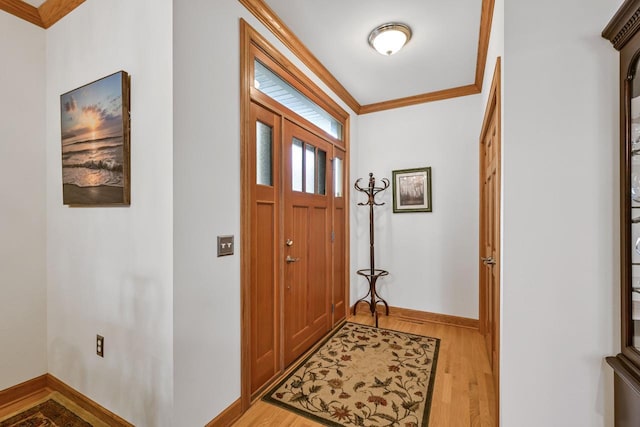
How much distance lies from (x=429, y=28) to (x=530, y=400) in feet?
7.97

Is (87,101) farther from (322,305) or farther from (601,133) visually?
(601,133)

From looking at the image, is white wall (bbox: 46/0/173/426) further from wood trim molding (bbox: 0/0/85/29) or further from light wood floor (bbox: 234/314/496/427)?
light wood floor (bbox: 234/314/496/427)

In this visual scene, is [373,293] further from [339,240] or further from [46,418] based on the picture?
[46,418]

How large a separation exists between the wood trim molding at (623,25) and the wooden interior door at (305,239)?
185 centimetres

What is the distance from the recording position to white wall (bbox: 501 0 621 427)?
4.09 feet

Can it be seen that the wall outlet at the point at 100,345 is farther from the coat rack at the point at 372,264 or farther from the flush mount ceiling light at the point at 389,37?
the flush mount ceiling light at the point at 389,37

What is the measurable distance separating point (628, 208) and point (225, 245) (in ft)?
6.21

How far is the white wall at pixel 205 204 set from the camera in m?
1.43

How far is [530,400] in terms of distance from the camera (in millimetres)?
1342

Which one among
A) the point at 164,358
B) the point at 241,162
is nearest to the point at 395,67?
the point at 241,162

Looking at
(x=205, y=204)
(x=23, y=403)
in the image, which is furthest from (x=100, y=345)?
(x=205, y=204)

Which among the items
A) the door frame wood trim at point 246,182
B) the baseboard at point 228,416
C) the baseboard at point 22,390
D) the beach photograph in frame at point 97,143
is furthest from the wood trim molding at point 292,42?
the baseboard at point 22,390

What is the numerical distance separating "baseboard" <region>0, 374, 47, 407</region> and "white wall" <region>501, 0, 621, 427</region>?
2.94 m

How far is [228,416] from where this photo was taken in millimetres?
1695
